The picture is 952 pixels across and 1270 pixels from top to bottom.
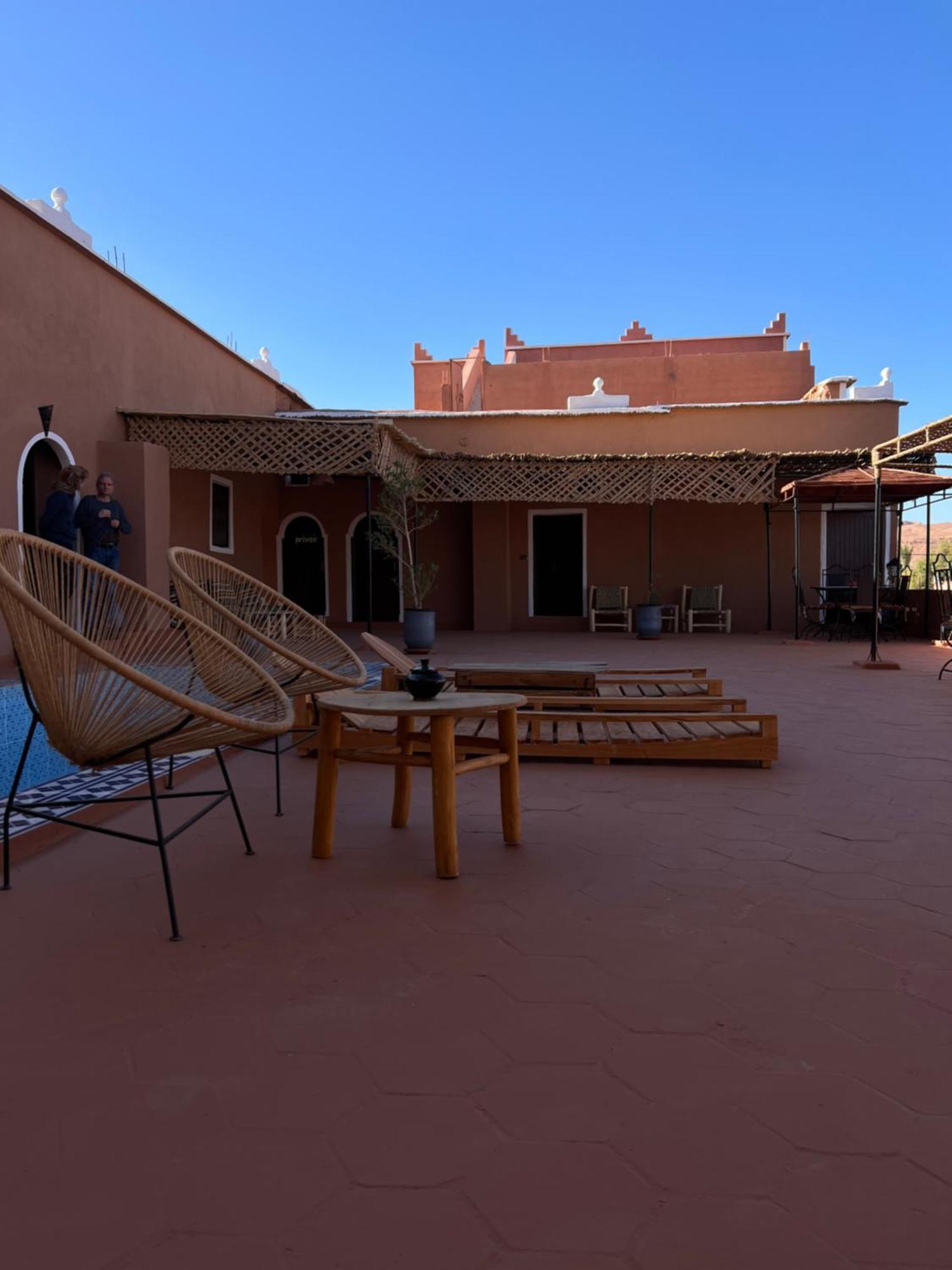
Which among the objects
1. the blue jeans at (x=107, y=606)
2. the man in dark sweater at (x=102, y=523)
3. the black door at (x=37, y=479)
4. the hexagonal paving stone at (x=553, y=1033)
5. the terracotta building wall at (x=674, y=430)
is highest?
the terracotta building wall at (x=674, y=430)

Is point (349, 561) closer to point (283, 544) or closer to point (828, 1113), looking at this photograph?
point (283, 544)

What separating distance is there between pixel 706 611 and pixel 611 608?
146 centimetres

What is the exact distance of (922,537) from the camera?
53.2 metres

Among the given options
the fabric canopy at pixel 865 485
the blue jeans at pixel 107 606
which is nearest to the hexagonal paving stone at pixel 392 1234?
the blue jeans at pixel 107 606

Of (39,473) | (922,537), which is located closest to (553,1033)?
(39,473)

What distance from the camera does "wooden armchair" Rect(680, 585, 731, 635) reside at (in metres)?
13.6

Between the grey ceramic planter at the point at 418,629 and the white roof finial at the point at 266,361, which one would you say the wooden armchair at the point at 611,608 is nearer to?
the grey ceramic planter at the point at 418,629

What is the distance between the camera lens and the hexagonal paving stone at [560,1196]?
1.14 metres

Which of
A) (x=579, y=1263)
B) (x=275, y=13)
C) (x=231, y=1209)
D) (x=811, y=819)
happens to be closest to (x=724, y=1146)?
(x=579, y=1263)

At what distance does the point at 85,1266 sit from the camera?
1084 millimetres

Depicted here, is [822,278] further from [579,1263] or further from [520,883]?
[579,1263]

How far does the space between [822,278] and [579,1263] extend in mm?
21687

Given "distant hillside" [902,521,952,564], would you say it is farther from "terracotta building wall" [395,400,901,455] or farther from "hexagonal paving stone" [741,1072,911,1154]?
"hexagonal paving stone" [741,1072,911,1154]

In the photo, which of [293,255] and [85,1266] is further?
[293,255]
